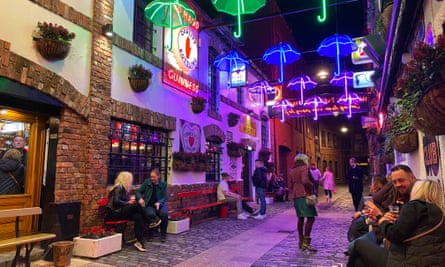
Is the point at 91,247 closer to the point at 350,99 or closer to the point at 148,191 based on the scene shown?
the point at 148,191

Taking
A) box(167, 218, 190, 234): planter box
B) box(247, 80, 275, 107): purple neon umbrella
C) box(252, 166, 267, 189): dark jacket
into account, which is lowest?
box(167, 218, 190, 234): planter box

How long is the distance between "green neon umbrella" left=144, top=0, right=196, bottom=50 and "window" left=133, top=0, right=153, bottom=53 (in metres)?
0.77

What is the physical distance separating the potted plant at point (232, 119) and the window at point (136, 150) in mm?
4056

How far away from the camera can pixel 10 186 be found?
5.28 m

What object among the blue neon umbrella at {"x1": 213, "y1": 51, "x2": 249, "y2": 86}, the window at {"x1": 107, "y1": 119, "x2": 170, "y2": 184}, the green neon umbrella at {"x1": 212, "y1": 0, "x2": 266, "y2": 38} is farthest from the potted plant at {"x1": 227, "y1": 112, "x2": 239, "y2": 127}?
the green neon umbrella at {"x1": 212, "y1": 0, "x2": 266, "y2": 38}

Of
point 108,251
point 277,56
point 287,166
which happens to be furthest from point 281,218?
point 287,166

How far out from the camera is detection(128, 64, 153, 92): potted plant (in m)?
7.16

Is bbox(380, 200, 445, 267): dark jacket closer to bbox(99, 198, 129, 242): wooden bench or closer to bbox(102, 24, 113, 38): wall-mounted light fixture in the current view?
bbox(99, 198, 129, 242): wooden bench

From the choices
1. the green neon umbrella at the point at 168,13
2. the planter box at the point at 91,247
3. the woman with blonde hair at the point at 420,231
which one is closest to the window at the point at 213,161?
the green neon umbrella at the point at 168,13

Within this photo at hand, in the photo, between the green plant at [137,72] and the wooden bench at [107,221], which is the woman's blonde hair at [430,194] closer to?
the wooden bench at [107,221]

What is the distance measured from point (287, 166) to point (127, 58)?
15159 mm

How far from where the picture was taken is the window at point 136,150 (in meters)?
6.86

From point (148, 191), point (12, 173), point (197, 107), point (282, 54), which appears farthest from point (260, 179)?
point (12, 173)

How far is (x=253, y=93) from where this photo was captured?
1510cm
